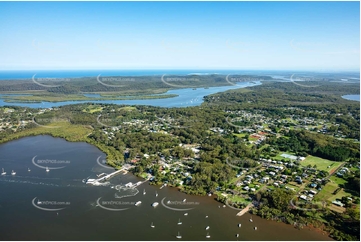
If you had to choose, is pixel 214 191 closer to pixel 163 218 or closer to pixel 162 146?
pixel 163 218

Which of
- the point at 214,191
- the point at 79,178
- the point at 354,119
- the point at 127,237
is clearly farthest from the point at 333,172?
the point at 354,119

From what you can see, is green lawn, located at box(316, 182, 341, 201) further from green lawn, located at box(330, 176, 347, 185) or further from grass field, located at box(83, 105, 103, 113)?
grass field, located at box(83, 105, 103, 113)
